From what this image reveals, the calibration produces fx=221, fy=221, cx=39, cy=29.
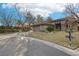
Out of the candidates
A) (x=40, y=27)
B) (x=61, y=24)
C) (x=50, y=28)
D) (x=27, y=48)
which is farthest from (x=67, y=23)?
(x=27, y=48)

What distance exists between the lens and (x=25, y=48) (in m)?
4.41

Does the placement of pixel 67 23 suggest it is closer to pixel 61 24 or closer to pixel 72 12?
pixel 61 24

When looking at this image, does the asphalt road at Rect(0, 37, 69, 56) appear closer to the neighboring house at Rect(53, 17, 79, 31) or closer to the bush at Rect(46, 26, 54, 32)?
the bush at Rect(46, 26, 54, 32)

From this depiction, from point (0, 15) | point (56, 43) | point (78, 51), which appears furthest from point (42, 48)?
point (0, 15)

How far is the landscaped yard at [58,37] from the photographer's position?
441 centimetres

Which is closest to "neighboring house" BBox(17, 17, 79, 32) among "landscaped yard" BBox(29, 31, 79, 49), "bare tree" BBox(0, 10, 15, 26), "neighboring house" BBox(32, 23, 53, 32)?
"neighboring house" BBox(32, 23, 53, 32)

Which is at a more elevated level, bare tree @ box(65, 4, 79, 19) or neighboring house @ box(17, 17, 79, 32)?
bare tree @ box(65, 4, 79, 19)

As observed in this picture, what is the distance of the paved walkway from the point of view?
434 centimetres

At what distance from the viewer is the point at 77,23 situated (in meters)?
4.44

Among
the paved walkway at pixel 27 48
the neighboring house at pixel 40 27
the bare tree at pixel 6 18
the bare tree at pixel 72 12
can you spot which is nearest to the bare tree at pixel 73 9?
the bare tree at pixel 72 12

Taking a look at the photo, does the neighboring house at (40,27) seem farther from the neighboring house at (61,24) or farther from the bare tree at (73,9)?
the bare tree at (73,9)

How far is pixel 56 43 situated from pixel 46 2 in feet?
2.78

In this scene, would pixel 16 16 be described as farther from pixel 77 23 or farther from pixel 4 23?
pixel 77 23

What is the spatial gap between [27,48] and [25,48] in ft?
0.13
